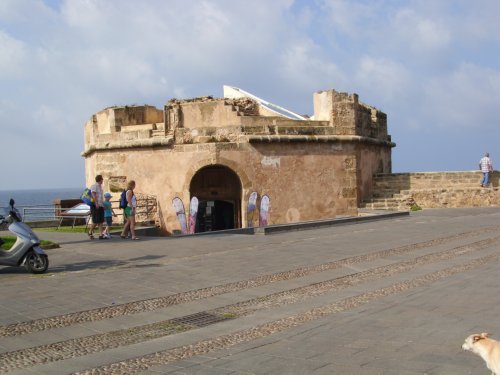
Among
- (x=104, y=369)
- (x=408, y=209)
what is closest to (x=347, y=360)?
(x=104, y=369)

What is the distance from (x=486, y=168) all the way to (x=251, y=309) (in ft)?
59.8

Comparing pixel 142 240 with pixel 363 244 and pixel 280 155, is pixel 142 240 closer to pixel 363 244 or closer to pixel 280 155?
pixel 363 244

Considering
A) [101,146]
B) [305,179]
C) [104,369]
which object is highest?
[101,146]

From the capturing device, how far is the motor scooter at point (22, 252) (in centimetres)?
899

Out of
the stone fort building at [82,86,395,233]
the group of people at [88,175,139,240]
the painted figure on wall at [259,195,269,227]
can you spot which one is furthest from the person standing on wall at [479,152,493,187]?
the group of people at [88,175,139,240]

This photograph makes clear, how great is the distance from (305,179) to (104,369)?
664 inches

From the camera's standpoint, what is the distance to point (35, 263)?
9109mm

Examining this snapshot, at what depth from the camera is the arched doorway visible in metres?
22.0

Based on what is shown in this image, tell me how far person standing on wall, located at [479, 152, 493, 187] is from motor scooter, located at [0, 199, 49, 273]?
18.3 metres

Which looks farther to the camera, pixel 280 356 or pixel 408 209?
pixel 408 209

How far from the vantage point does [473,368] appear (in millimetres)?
4629

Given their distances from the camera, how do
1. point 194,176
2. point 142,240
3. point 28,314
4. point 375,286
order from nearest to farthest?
point 28,314
point 375,286
point 142,240
point 194,176

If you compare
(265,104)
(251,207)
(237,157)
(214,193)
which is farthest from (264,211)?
(265,104)

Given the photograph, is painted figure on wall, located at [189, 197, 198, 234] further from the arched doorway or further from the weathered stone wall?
the arched doorway
